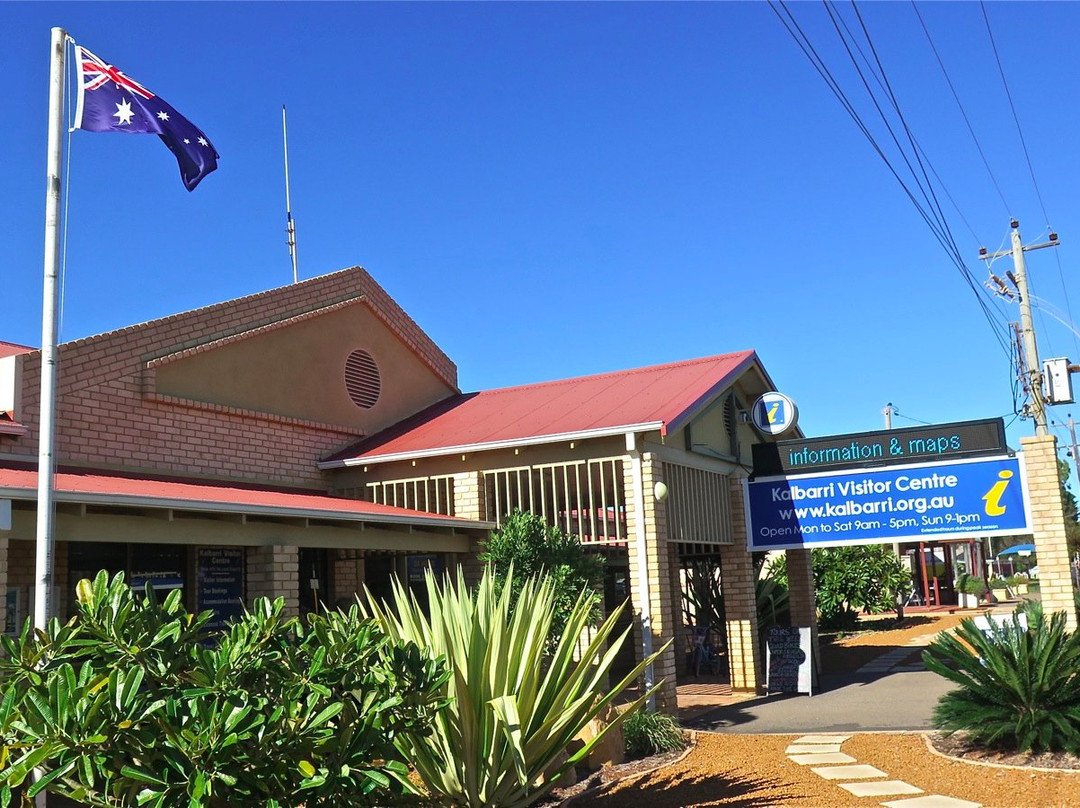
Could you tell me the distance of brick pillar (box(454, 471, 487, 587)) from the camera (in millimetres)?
14648

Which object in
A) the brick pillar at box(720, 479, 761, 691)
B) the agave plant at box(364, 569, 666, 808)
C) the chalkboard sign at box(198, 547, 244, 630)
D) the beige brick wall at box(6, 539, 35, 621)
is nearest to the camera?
the agave plant at box(364, 569, 666, 808)

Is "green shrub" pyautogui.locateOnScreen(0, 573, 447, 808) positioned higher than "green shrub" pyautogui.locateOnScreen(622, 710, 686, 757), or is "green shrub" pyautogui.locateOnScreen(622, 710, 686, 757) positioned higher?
"green shrub" pyautogui.locateOnScreen(0, 573, 447, 808)

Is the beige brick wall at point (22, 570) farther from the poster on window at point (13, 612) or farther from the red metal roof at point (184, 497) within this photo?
the red metal roof at point (184, 497)

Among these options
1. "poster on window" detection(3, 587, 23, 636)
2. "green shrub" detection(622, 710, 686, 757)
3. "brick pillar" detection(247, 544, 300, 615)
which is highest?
"brick pillar" detection(247, 544, 300, 615)

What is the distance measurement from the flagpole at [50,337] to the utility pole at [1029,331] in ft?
61.6

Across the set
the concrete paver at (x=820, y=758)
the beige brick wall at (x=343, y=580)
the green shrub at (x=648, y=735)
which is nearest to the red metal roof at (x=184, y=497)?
the beige brick wall at (x=343, y=580)

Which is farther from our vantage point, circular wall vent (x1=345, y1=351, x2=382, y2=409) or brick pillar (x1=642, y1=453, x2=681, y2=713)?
circular wall vent (x1=345, y1=351, x2=382, y2=409)

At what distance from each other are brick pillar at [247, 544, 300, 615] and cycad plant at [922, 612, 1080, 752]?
6878mm

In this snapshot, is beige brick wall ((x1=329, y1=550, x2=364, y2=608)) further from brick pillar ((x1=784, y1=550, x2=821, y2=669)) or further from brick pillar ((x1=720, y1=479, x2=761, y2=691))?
brick pillar ((x1=784, y1=550, x2=821, y2=669))

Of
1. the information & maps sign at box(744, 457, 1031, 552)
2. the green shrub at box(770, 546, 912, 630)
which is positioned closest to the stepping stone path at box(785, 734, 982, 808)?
the information & maps sign at box(744, 457, 1031, 552)

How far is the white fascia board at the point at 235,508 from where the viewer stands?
9097mm

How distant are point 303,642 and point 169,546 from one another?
24.2ft

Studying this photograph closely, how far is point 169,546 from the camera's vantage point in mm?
13180

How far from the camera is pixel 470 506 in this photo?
14.8m
